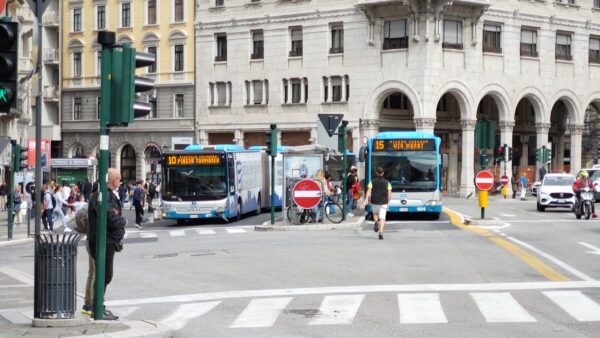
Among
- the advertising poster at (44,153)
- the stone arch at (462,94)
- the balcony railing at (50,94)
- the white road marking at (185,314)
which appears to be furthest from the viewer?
the balcony railing at (50,94)

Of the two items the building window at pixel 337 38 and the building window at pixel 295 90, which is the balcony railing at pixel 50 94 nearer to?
the building window at pixel 295 90

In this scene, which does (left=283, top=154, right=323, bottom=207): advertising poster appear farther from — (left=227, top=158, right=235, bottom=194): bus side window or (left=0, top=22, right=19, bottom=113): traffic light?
(left=0, top=22, right=19, bottom=113): traffic light

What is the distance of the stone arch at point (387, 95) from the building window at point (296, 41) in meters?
5.69

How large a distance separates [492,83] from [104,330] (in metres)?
54.4

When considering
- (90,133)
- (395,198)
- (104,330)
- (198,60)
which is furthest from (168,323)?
(90,133)

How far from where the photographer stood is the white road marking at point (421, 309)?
43.8ft

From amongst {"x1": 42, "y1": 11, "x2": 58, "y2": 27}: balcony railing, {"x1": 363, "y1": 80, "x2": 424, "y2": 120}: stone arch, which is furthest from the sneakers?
{"x1": 42, "y1": 11, "x2": 58, "y2": 27}: balcony railing

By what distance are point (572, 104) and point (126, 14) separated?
92.8 feet

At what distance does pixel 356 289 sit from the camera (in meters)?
16.7

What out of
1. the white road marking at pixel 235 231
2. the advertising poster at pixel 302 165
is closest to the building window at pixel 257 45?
the advertising poster at pixel 302 165

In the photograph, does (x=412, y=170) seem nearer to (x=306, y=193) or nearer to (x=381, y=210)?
(x=306, y=193)

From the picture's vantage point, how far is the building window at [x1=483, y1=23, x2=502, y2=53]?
212 feet

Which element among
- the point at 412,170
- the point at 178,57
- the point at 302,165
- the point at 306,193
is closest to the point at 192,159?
the point at 302,165

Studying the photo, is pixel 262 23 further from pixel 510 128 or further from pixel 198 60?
pixel 510 128
